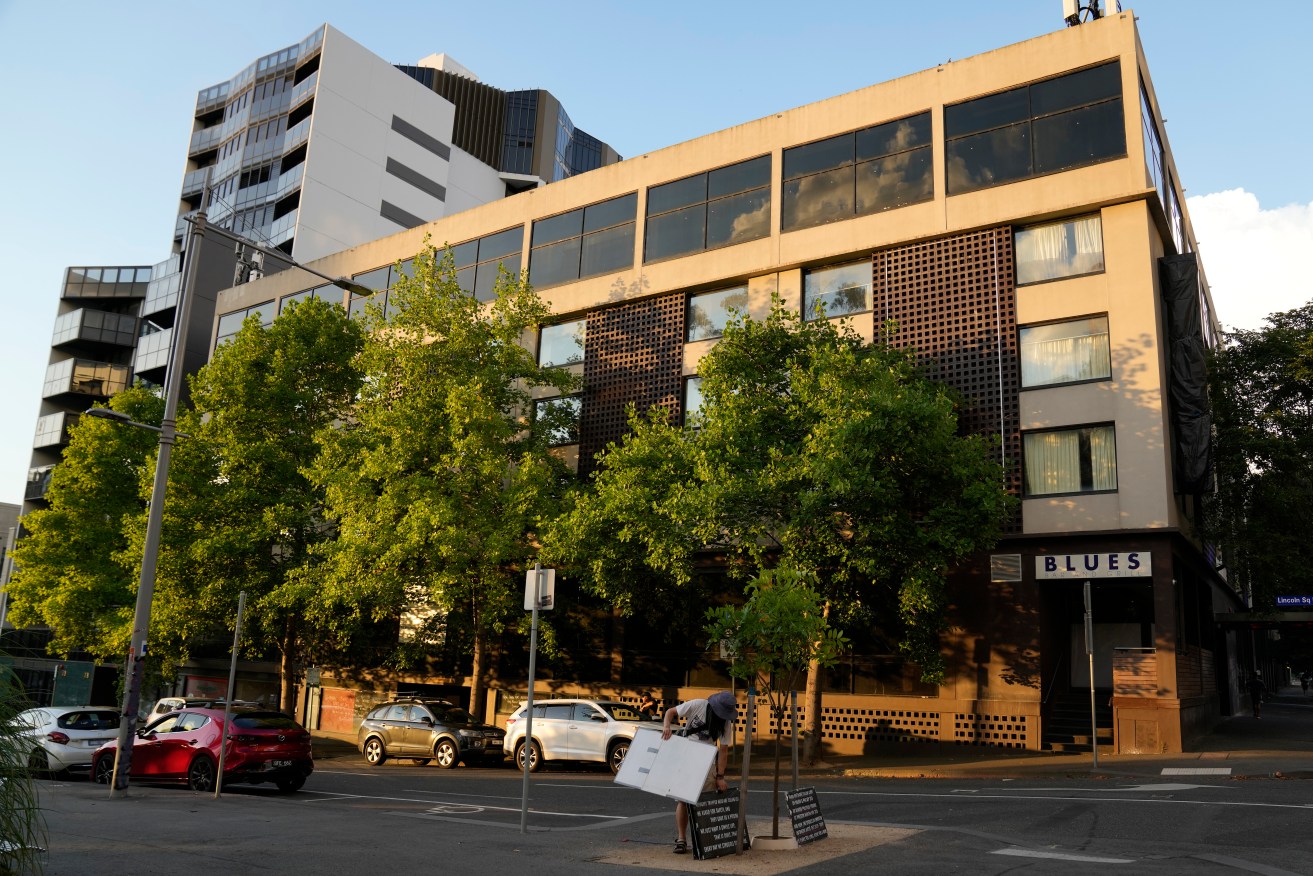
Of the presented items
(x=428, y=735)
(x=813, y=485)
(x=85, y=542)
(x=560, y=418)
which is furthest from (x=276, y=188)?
(x=813, y=485)

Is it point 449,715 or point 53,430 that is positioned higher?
point 53,430

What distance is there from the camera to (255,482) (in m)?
30.7

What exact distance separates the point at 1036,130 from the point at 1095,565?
10.9 m

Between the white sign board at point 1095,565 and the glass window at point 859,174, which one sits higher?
the glass window at point 859,174

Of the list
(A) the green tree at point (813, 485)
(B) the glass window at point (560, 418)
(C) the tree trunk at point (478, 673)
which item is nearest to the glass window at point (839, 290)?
(A) the green tree at point (813, 485)

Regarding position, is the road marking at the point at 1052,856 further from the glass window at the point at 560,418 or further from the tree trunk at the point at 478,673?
the glass window at the point at 560,418

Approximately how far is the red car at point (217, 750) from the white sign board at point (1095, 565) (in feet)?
54.0

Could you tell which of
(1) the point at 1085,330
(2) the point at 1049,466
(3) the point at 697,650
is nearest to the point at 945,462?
(2) the point at 1049,466

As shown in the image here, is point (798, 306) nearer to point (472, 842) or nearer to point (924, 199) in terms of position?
point (924, 199)

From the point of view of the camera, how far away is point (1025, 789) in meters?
17.0

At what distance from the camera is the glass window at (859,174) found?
1093 inches

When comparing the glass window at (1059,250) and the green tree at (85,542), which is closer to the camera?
the glass window at (1059,250)

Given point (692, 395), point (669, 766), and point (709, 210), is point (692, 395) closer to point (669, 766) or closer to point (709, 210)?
point (709, 210)

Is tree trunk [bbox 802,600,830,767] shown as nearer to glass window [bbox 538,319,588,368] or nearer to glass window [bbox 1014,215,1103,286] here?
glass window [bbox 1014,215,1103,286]
